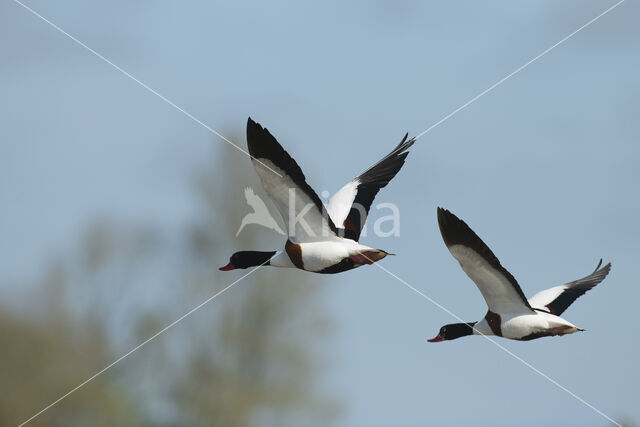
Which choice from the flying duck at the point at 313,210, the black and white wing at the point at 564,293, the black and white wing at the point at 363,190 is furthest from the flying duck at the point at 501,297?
the black and white wing at the point at 363,190

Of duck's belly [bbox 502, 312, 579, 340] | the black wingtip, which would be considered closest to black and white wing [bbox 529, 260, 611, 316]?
duck's belly [bbox 502, 312, 579, 340]

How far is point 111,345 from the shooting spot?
16.3m

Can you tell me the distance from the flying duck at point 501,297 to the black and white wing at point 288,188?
102cm

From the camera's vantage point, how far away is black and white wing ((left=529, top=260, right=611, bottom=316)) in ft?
31.7

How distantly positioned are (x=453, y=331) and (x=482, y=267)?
155 cm

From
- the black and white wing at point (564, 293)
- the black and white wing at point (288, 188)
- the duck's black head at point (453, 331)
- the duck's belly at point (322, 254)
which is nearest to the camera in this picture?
the black and white wing at point (288, 188)

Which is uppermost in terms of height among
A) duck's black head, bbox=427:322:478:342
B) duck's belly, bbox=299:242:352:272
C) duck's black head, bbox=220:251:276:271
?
duck's belly, bbox=299:242:352:272

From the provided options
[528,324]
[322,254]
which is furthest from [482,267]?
[322,254]

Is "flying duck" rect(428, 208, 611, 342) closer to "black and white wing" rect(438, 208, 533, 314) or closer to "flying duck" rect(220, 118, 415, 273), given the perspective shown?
"black and white wing" rect(438, 208, 533, 314)

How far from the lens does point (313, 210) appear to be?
8.30 metres

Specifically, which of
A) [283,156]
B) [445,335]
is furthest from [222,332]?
[283,156]

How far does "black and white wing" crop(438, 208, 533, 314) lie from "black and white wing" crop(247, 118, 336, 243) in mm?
985

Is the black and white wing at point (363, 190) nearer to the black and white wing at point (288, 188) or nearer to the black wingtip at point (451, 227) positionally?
the black and white wing at point (288, 188)

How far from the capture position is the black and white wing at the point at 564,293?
9672mm
